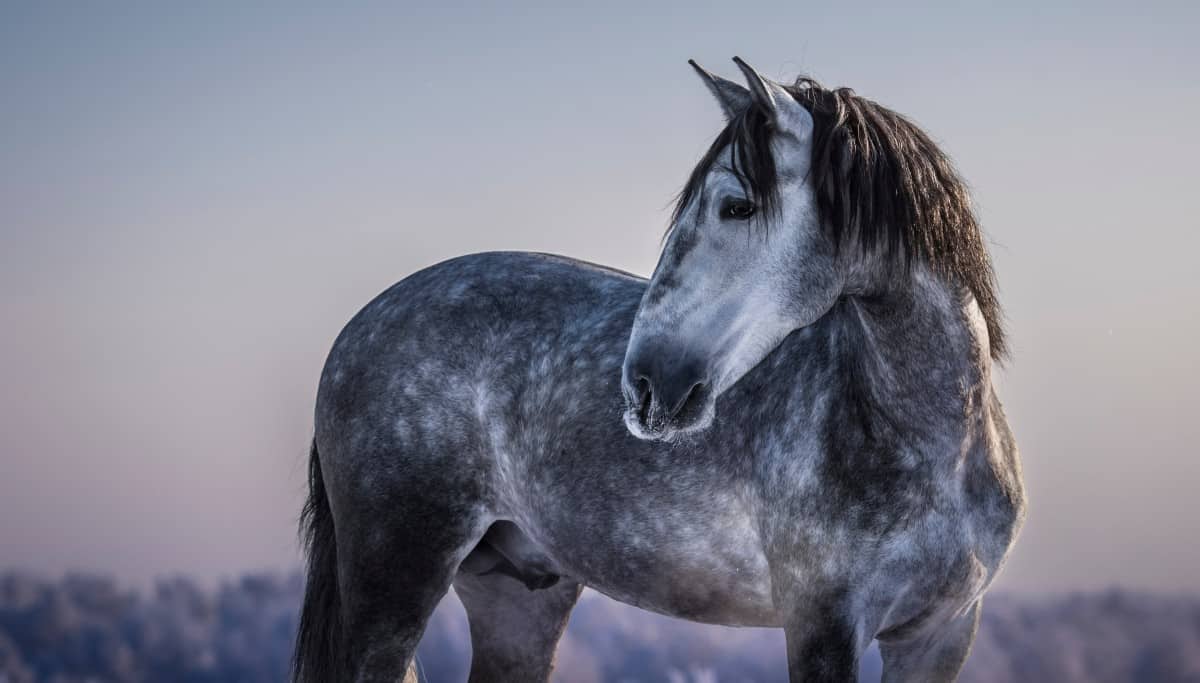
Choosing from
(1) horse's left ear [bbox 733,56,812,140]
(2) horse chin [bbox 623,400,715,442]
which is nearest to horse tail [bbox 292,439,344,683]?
(2) horse chin [bbox 623,400,715,442]

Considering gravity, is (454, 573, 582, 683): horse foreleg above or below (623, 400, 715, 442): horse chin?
below

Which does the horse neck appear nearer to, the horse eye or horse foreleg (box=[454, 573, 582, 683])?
the horse eye

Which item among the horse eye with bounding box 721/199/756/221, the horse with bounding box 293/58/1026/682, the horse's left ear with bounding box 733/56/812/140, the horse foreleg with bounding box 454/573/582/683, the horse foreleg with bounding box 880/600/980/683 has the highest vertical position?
the horse's left ear with bounding box 733/56/812/140

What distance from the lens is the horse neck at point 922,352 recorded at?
4188 millimetres

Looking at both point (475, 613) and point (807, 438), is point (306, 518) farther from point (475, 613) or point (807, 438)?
point (807, 438)

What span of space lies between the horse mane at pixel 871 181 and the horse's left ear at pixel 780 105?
0.12 ft

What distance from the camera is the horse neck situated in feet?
13.7

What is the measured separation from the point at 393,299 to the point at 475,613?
5.53 feet

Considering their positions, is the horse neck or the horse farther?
the horse neck

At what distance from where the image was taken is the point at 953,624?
4.85m

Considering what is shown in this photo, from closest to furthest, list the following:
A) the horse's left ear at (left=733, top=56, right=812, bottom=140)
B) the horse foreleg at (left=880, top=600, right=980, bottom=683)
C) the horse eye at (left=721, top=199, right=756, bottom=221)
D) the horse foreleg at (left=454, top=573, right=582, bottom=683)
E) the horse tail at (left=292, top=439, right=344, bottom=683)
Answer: the horse's left ear at (left=733, top=56, right=812, bottom=140) → the horse eye at (left=721, top=199, right=756, bottom=221) → the horse foreleg at (left=880, top=600, right=980, bottom=683) → the horse tail at (left=292, top=439, right=344, bottom=683) → the horse foreleg at (left=454, top=573, right=582, bottom=683)

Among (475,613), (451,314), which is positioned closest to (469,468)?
(451,314)

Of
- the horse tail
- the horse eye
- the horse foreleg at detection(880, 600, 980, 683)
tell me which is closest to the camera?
the horse eye

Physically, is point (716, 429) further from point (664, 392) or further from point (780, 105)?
point (780, 105)
